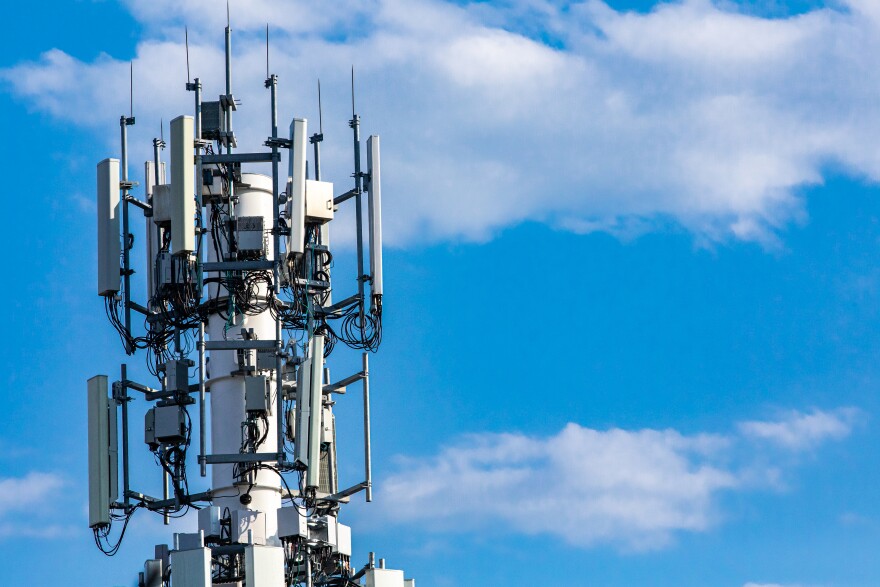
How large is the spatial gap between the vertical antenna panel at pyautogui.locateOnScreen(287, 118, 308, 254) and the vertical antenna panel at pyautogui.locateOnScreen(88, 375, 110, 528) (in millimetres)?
6279

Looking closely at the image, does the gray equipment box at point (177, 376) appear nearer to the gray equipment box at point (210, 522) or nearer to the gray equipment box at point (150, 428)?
the gray equipment box at point (150, 428)

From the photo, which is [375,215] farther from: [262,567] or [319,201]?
[262,567]

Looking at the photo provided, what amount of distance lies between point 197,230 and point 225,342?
3.04 meters

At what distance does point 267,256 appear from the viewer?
59.4m

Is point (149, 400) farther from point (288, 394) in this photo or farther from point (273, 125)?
point (273, 125)

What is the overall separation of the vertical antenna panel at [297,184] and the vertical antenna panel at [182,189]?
2.55 metres

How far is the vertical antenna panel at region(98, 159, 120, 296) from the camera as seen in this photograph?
59844 millimetres

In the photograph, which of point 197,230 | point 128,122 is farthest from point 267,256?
point 128,122

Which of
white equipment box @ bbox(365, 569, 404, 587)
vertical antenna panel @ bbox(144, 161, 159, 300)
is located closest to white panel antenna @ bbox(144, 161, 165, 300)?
vertical antenna panel @ bbox(144, 161, 159, 300)

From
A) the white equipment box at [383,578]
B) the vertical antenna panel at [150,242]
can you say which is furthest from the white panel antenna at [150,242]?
the white equipment box at [383,578]

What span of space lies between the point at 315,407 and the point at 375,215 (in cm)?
598

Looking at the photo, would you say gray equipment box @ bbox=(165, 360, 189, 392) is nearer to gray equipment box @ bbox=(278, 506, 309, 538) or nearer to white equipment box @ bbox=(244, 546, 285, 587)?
gray equipment box @ bbox=(278, 506, 309, 538)

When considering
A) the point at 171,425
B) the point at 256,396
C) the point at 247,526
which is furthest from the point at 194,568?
the point at 256,396

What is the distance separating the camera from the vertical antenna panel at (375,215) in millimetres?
60469
